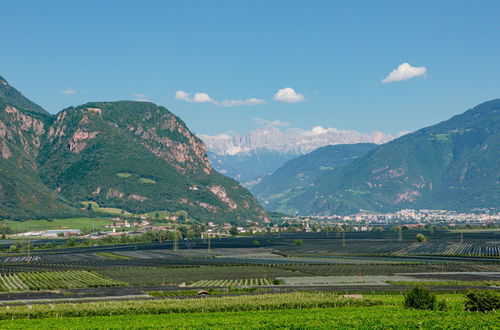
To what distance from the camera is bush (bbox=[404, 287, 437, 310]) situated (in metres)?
88.1

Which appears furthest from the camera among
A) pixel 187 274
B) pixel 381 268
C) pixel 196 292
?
pixel 381 268

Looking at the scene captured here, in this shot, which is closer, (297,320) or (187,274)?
(297,320)

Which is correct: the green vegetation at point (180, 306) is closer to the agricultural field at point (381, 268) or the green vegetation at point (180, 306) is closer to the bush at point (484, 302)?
the bush at point (484, 302)

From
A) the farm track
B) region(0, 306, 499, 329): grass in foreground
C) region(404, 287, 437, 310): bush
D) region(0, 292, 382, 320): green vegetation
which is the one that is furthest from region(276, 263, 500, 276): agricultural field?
region(0, 306, 499, 329): grass in foreground

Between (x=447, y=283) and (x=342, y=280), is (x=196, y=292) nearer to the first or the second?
A: (x=342, y=280)

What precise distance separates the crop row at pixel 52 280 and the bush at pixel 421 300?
65.5 metres

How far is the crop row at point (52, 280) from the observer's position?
131500 mm

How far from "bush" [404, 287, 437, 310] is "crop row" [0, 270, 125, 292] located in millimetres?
65495

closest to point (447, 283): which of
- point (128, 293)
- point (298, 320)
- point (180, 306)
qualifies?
point (180, 306)

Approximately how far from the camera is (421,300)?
8862 cm

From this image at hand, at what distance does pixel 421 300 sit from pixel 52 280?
290ft

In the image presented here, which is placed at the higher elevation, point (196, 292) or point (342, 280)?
point (196, 292)

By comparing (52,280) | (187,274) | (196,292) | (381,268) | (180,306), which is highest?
(180,306)

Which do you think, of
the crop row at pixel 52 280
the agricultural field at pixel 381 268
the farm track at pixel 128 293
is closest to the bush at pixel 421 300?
the farm track at pixel 128 293
